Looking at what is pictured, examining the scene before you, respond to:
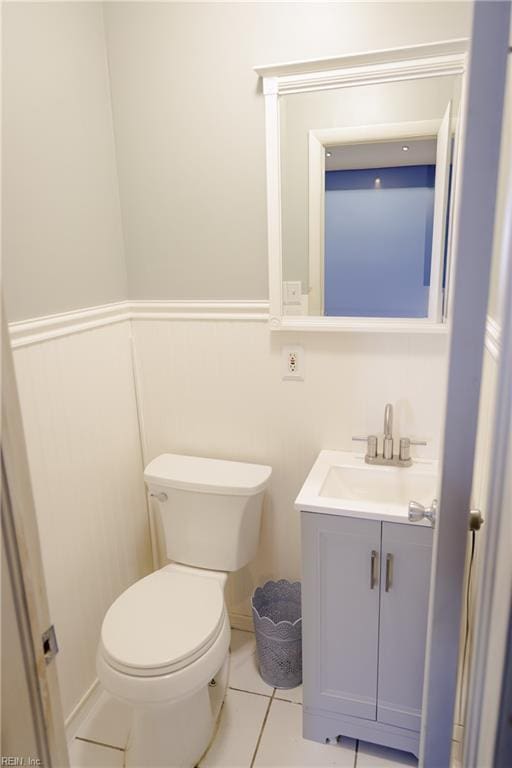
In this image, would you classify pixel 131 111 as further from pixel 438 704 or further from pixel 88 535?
pixel 438 704

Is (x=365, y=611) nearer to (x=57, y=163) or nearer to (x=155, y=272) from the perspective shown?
(x=155, y=272)

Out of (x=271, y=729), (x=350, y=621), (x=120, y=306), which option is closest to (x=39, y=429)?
(x=120, y=306)

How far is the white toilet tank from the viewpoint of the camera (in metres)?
1.78

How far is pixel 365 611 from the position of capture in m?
1.51

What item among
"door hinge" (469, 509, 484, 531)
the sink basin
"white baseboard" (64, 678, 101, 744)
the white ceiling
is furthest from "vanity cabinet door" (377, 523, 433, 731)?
the white ceiling

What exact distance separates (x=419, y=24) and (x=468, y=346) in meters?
1.45

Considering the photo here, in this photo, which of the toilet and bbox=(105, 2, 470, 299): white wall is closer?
the toilet

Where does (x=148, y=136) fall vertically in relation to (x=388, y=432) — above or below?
above

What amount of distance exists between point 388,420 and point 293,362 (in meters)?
0.40

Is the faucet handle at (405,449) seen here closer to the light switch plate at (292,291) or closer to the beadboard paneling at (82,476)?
the light switch plate at (292,291)

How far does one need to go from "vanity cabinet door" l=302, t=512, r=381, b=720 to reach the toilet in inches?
11.7

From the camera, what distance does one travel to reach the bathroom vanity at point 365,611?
1.44 meters

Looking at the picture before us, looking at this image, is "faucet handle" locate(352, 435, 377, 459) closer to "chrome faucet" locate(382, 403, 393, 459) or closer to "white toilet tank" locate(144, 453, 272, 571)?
"chrome faucet" locate(382, 403, 393, 459)

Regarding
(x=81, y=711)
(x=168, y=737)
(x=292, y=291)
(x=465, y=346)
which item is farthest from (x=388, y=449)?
(x=81, y=711)
